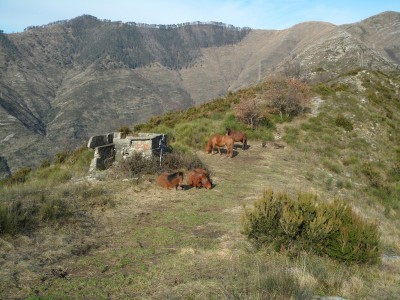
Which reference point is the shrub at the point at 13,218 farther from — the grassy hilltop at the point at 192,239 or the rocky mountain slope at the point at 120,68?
the rocky mountain slope at the point at 120,68

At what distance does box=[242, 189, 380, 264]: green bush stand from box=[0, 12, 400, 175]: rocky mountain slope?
30.7 meters

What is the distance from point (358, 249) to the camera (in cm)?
541

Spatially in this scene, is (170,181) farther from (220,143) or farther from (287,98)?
(287,98)

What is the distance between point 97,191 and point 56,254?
296cm

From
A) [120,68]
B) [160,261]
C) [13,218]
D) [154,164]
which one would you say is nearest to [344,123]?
[154,164]

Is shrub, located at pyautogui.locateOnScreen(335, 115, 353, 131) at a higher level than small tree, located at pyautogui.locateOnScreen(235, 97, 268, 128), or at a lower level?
lower

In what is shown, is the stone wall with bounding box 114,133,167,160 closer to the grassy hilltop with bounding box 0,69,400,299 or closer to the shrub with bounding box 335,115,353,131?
the grassy hilltop with bounding box 0,69,400,299

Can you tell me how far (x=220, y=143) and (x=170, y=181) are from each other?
5234 mm

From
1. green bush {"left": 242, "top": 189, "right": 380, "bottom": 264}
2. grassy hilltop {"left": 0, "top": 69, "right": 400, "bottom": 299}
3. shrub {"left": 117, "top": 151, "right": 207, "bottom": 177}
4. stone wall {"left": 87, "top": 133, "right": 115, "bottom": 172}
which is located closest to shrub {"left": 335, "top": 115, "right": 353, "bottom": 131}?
grassy hilltop {"left": 0, "top": 69, "right": 400, "bottom": 299}

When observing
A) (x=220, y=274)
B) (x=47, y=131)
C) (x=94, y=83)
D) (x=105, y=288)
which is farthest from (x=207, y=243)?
(x=94, y=83)

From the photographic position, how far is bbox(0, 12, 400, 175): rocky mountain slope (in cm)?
6467

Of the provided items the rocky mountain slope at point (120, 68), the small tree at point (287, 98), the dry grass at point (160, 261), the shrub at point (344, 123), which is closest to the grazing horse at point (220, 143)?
the dry grass at point (160, 261)

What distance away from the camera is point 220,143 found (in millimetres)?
14562

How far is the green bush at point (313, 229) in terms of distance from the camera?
17.9ft
